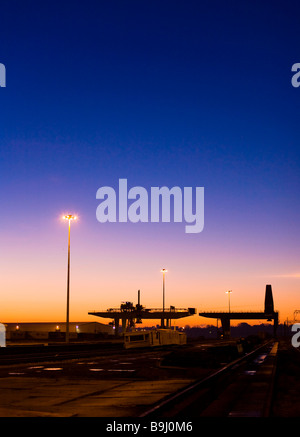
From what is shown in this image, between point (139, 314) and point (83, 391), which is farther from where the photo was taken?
point (139, 314)

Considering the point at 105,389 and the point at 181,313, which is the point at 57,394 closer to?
the point at 105,389

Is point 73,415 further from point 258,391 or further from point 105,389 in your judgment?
point 258,391

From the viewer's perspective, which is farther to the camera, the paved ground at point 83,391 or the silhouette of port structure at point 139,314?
the silhouette of port structure at point 139,314

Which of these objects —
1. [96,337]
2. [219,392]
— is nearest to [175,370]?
[219,392]

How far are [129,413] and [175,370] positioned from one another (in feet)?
46.6

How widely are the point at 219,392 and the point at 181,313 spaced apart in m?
133

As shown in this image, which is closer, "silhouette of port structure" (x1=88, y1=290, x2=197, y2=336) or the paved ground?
the paved ground

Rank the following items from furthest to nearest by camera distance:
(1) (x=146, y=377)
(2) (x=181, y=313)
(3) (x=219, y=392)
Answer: (2) (x=181, y=313)
(1) (x=146, y=377)
(3) (x=219, y=392)

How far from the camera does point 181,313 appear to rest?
149000 mm

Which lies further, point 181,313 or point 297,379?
point 181,313

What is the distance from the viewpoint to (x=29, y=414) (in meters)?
11.8
